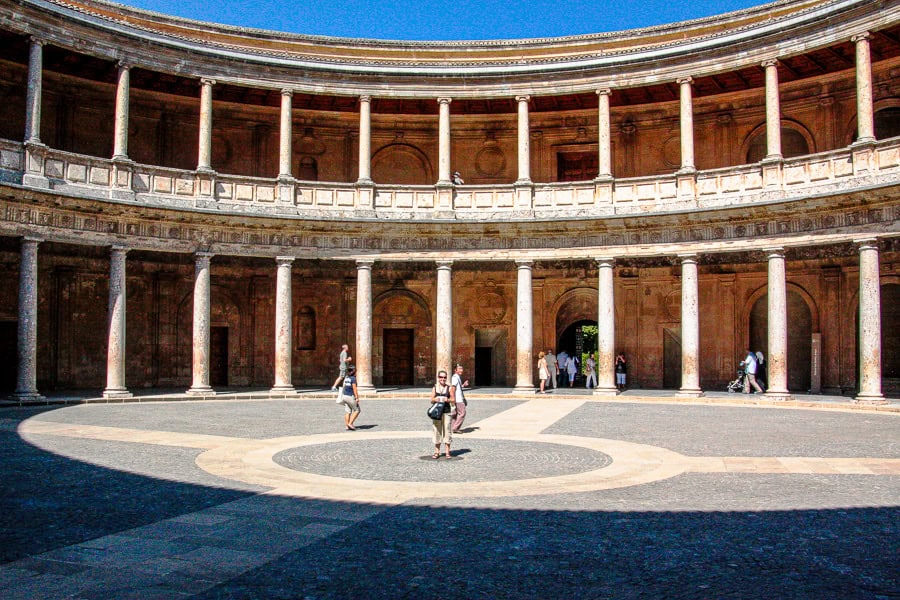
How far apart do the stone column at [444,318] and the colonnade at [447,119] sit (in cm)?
297

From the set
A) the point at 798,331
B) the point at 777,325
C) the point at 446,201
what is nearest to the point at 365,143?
the point at 446,201

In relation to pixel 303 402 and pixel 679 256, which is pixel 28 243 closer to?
pixel 303 402

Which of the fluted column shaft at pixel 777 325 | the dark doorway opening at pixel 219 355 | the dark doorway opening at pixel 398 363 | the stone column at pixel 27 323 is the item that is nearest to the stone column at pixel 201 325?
the stone column at pixel 27 323

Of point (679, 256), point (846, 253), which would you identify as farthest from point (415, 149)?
point (846, 253)

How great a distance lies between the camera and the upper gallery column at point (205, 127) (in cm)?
2459

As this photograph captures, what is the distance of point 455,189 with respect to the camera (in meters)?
26.5

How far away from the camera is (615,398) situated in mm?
24609

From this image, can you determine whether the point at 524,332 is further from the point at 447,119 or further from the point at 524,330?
the point at 447,119

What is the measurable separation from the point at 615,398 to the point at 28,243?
1745 cm

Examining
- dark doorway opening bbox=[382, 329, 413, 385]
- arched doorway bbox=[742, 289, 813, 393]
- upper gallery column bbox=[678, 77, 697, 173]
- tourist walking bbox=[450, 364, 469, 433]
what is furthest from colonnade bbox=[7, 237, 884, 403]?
tourist walking bbox=[450, 364, 469, 433]

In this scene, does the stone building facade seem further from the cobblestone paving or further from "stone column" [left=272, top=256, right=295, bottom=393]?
the cobblestone paving

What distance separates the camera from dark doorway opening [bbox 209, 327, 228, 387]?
29734 mm

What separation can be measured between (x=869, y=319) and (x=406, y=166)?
1688 cm

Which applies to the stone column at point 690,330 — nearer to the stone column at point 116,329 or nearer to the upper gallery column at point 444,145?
the upper gallery column at point 444,145
